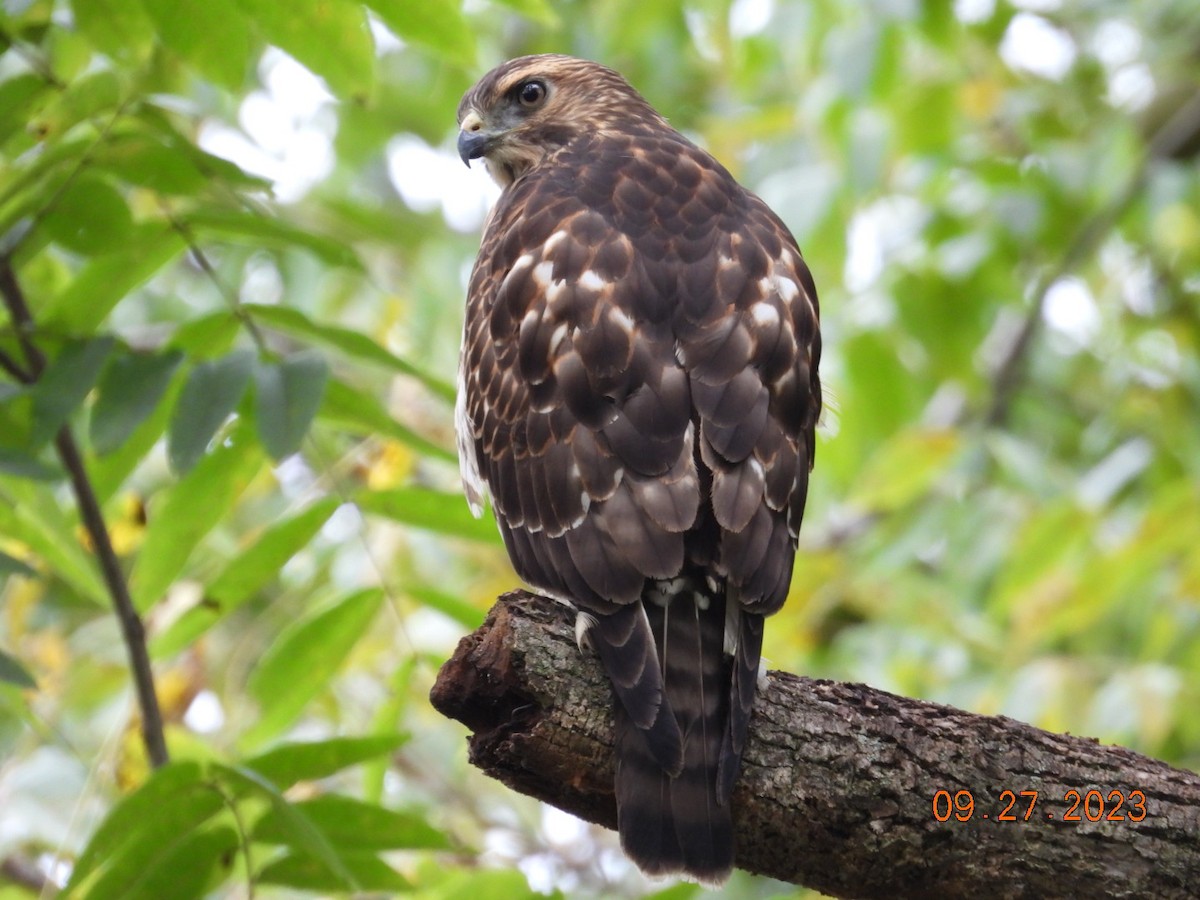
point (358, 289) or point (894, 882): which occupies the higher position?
point (358, 289)

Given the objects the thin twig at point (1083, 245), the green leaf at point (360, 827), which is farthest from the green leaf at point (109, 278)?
the thin twig at point (1083, 245)

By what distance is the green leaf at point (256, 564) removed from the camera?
11.5ft

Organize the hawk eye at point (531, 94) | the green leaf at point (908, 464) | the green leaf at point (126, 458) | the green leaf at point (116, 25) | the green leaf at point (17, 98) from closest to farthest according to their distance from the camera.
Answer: the green leaf at point (17, 98), the green leaf at point (116, 25), the green leaf at point (126, 458), the hawk eye at point (531, 94), the green leaf at point (908, 464)

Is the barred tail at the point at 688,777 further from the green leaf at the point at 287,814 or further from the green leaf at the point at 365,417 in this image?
the green leaf at the point at 365,417

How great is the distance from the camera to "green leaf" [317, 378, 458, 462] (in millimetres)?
3518

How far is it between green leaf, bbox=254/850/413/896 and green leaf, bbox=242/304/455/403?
109cm

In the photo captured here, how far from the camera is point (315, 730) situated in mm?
6594

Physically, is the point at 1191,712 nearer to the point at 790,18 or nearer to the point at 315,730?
the point at 790,18

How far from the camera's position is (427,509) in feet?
11.8

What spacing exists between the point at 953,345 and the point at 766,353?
303cm

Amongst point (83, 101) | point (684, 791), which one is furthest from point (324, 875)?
point (83, 101)

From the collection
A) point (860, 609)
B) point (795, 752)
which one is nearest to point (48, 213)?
point (795, 752)

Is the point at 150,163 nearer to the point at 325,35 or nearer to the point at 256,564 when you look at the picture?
the point at 325,35

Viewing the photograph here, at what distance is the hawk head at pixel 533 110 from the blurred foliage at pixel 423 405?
553 mm
